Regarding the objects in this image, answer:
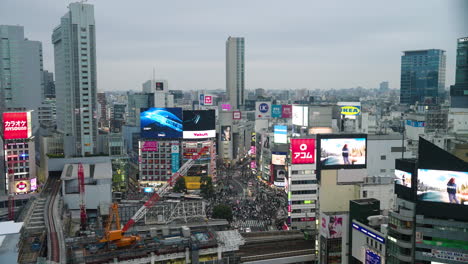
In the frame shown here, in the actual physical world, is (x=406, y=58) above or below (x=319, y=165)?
above

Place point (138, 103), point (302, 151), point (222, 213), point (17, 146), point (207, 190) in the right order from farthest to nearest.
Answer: point (138, 103) → point (207, 190) → point (17, 146) → point (222, 213) → point (302, 151)

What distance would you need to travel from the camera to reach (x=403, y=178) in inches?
898

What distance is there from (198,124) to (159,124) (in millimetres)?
5245

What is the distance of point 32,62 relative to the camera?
80688 millimetres

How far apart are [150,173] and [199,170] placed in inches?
261

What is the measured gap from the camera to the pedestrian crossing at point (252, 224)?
3988 centimetres

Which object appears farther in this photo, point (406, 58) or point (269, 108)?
point (406, 58)

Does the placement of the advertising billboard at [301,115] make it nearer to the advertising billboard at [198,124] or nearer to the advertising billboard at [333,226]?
the advertising billboard at [198,124]

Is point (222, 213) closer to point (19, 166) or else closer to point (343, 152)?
point (343, 152)

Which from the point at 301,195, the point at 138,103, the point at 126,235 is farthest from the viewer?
the point at 138,103

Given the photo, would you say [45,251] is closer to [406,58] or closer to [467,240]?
[467,240]

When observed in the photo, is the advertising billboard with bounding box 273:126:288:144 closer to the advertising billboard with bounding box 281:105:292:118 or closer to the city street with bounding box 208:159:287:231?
the city street with bounding box 208:159:287:231

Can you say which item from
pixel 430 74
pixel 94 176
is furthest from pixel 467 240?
pixel 430 74

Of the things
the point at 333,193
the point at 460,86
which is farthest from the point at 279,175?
the point at 460,86
